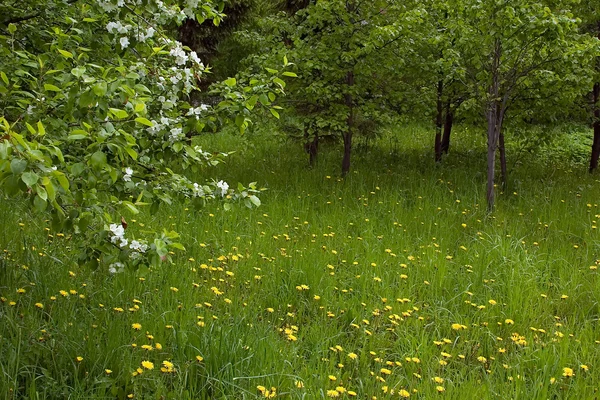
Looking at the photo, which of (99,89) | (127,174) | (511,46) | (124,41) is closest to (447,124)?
(511,46)

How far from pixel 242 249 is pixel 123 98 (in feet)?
9.94

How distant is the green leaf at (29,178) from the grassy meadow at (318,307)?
93 cm

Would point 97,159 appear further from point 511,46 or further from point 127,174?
point 511,46

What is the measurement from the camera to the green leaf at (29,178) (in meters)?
1.61

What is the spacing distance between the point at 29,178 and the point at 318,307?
2.96 metres

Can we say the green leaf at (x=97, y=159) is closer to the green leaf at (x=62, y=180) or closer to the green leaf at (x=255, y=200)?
the green leaf at (x=62, y=180)

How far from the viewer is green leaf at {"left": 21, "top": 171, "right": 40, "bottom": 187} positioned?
161 cm

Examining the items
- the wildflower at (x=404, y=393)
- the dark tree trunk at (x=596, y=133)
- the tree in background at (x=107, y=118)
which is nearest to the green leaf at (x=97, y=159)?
the tree in background at (x=107, y=118)

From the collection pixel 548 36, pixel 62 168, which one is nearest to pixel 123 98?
pixel 62 168

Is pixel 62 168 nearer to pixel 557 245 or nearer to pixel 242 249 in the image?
pixel 242 249

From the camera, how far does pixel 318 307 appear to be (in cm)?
432

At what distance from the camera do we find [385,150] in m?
12.1

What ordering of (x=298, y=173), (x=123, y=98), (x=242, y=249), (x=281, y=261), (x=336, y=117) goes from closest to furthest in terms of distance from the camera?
(x=123, y=98) < (x=281, y=261) < (x=242, y=249) < (x=336, y=117) < (x=298, y=173)

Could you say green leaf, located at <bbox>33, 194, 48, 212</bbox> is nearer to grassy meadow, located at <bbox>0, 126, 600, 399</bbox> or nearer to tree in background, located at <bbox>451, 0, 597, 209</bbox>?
grassy meadow, located at <bbox>0, 126, 600, 399</bbox>
